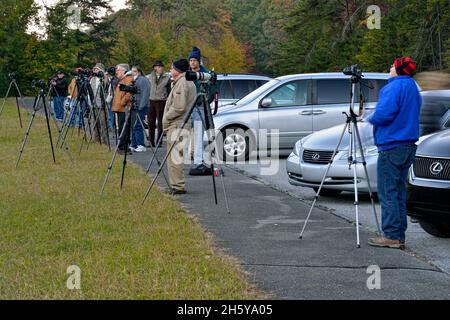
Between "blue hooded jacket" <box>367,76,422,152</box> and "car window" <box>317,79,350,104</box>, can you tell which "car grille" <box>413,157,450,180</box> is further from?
"car window" <box>317,79,350,104</box>

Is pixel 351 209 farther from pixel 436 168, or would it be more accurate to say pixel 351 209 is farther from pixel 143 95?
pixel 143 95

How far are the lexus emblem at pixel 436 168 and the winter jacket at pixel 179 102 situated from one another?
419cm

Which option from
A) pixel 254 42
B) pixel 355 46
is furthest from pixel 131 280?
pixel 254 42

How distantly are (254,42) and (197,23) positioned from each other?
12545mm

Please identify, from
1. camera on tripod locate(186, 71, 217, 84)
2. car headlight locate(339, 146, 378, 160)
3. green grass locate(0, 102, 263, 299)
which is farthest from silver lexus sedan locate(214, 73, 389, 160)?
camera on tripod locate(186, 71, 217, 84)

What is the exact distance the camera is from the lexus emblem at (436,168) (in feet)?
29.8

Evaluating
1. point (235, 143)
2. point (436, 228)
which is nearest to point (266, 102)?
point (235, 143)

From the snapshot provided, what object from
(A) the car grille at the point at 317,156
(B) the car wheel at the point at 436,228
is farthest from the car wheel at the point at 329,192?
(B) the car wheel at the point at 436,228

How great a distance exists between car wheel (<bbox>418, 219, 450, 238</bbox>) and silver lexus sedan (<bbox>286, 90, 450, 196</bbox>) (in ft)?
7.09

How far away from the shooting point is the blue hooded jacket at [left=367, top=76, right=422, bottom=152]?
8.53m

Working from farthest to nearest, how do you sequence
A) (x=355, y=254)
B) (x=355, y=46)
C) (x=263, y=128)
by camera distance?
(x=355, y=46)
(x=263, y=128)
(x=355, y=254)

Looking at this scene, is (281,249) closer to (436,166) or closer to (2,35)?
(436,166)

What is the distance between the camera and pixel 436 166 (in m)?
9.14

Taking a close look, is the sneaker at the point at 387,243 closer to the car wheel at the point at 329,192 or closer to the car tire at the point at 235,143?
the car wheel at the point at 329,192
